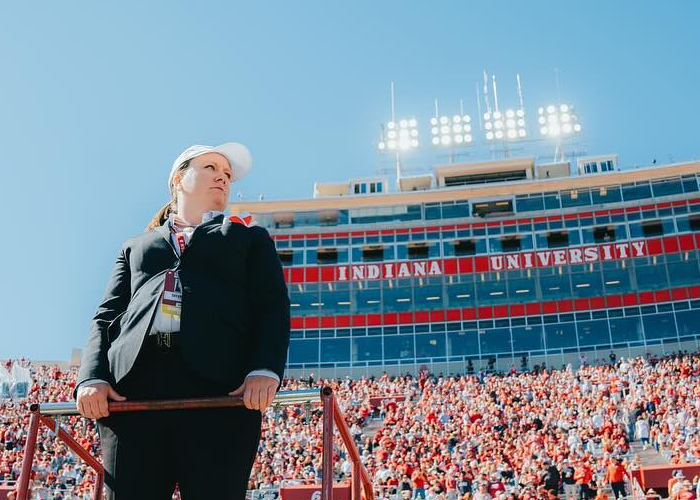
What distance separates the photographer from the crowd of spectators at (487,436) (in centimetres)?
1455

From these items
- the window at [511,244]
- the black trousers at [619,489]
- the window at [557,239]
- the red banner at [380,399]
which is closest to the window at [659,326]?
the window at [557,239]

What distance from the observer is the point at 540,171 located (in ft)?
149

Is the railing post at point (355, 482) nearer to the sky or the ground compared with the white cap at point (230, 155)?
nearer to the ground

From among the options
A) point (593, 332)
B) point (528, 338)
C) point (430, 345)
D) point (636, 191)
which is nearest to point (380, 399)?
point (430, 345)

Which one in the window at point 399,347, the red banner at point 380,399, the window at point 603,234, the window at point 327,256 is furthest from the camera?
the window at point 327,256

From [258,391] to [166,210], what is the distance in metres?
1.31

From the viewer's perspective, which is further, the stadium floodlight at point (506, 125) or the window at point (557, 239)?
the stadium floodlight at point (506, 125)

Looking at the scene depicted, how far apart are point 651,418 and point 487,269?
1849cm

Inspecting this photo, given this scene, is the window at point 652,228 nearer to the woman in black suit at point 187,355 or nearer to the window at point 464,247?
the window at point 464,247

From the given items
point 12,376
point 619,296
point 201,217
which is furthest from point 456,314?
point 201,217

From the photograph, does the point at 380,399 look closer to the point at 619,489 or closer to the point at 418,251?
the point at 418,251

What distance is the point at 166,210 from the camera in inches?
142

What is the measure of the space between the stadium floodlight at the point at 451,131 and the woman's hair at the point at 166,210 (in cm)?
4732

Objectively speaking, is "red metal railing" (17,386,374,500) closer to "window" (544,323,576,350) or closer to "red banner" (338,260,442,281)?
"window" (544,323,576,350)
